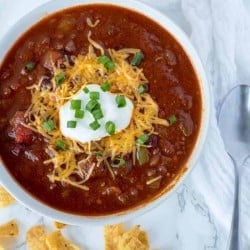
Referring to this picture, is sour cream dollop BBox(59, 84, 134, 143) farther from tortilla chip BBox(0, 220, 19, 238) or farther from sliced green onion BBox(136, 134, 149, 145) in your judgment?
tortilla chip BBox(0, 220, 19, 238)

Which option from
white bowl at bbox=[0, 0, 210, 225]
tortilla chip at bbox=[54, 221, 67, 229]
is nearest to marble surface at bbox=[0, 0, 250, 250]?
tortilla chip at bbox=[54, 221, 67, 229]

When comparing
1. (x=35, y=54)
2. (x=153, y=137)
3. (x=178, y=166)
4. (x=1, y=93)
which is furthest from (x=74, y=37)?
(x=178, y=166)

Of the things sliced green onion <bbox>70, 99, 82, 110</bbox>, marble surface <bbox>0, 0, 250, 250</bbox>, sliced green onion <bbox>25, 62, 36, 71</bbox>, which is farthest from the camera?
marble surface <bbox>0, 0, 250, 250</bbox>

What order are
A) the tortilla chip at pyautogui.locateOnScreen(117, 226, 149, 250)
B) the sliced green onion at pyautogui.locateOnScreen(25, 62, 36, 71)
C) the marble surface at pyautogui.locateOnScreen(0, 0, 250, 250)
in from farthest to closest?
the marble surface at pyautogui.locateOnScreen(0, 0, 250, 250), the tortilla chip at pyautogui.locateOnScreen(117, 226, 149, 250), the sliced green onion at pyautogui.locateOnScreen(25, 62, 36, 71)

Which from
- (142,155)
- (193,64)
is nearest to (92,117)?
(142,155)

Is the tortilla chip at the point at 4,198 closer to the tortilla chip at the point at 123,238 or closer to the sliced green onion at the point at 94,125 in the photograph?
the tortilla chip at the point at 123,238

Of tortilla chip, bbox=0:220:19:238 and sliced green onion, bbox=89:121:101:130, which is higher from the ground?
sliced green onion, bbox=89:121:101:130

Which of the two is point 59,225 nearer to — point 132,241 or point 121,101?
point 132,241
